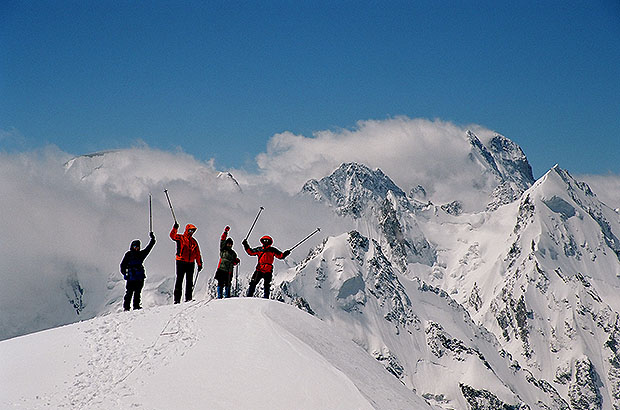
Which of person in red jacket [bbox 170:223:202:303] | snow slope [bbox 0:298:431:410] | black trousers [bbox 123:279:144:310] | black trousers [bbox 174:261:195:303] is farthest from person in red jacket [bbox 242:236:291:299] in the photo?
snow slope [bbox 0:298:431:410]

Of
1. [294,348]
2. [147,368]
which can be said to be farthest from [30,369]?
[294,348]

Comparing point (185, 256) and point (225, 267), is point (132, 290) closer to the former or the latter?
point (185, 256)

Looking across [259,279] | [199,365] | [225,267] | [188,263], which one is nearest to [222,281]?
[225,267]

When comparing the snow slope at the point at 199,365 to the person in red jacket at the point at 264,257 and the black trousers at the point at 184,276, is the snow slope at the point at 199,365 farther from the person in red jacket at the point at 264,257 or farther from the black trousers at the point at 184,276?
the person in red jacket at the point at 264,257

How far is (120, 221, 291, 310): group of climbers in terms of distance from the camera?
2264cm

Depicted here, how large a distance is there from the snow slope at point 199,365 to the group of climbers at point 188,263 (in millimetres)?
3633

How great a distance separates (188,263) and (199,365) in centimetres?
854

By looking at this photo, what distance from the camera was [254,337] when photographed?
53.2ft

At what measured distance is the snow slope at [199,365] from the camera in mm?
13922

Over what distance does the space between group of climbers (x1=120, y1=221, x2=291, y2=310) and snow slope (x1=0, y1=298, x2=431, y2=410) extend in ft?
11.9

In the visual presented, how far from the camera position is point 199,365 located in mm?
15000

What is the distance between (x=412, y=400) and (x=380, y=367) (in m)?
2.11

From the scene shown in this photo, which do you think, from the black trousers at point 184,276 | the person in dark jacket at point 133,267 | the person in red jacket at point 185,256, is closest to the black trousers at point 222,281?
the person in red jacket at point 185,256

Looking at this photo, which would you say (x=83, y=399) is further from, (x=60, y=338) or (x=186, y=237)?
(x=186, y=237)
